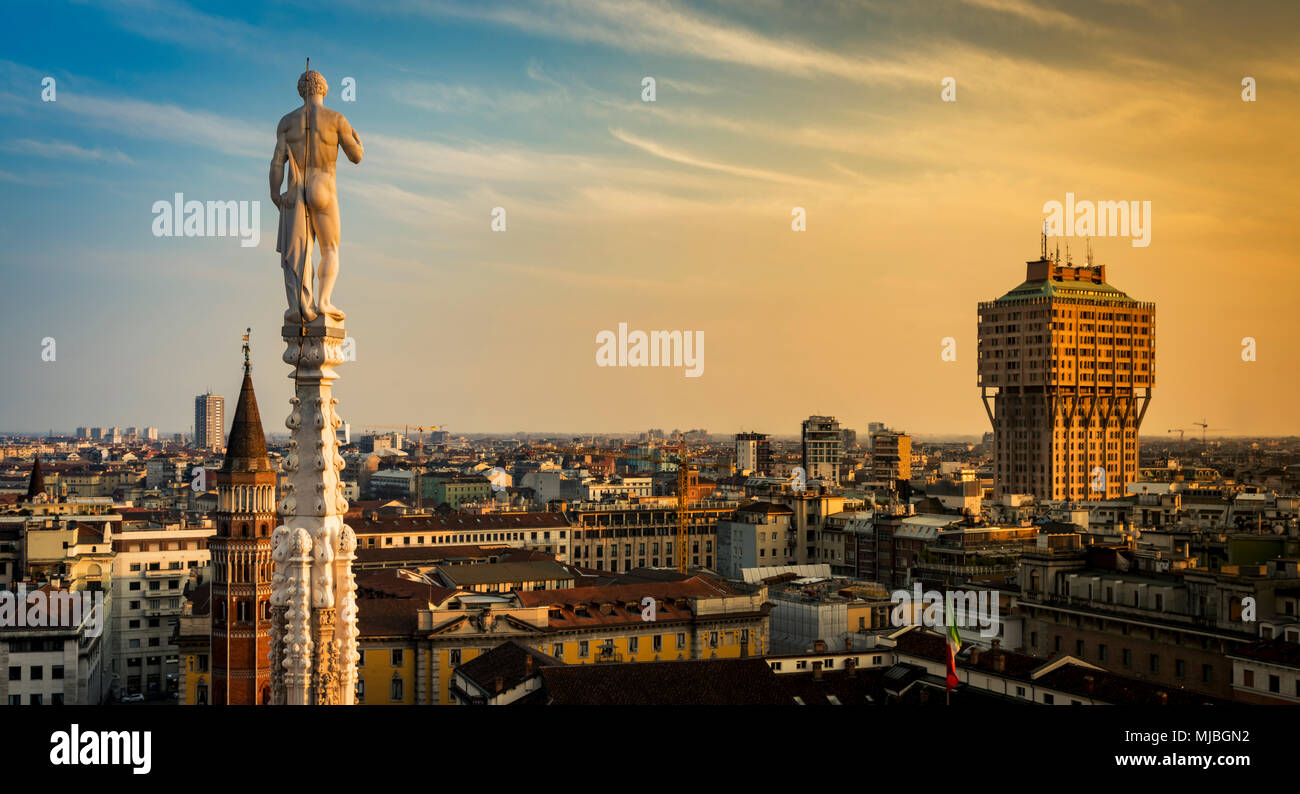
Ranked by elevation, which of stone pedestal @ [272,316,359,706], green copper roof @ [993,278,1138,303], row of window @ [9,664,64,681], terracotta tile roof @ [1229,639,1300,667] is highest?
green copper roof @ [993,278,1138,303]

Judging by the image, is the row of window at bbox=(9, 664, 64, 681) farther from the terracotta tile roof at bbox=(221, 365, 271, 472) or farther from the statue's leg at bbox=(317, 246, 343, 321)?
the statue's leg at bbox=(317, 246, 343, 321)

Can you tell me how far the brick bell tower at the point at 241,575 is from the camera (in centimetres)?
2925

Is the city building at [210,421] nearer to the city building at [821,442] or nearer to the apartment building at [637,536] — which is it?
the city building at [821,442]

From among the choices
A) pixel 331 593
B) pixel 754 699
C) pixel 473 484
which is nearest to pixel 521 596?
pixel 754 699

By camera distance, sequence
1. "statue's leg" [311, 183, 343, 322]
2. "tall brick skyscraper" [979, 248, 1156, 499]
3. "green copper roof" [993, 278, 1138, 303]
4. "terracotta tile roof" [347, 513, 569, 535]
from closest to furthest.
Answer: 1. "statue's leg" [311, 183, 343, 322]
2. "terracotta tile roof" [347, 513, 569, 535]
3. "tall brick skyscraper" [979, 248, 1156, 499]
4. "green copper roof" [993, 278, 1138, 303]

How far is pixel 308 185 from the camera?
4.98 m

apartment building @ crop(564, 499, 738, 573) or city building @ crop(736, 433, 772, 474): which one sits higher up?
city building @ crop(736, 433, 772, 474)

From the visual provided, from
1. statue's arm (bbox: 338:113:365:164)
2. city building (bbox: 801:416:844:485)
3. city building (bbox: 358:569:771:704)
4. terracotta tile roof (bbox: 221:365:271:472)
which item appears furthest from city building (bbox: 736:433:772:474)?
statue's arm (bbox: 338:113:365:164)

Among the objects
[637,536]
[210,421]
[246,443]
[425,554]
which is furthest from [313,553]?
[210,421]

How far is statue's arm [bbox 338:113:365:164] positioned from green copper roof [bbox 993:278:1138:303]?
A: 99782mm

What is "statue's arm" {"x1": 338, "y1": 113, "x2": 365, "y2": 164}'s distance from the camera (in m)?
5.04

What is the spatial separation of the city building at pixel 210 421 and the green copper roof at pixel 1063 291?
113 meters

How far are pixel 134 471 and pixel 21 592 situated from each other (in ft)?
302
